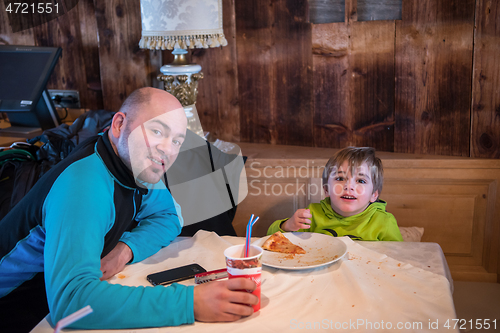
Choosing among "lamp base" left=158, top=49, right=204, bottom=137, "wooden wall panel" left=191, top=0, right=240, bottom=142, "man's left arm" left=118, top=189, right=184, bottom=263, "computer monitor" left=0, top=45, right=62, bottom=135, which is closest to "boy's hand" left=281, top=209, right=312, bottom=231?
"man's left arm" left=118, top=189, right=184, bottom=263

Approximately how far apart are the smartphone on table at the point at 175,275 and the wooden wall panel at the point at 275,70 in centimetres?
147

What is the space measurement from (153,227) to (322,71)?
4.58 feet

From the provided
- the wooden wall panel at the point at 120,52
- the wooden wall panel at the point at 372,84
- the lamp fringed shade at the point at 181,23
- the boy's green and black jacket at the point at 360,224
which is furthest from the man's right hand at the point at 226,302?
the wooden wall panel at the point at 120,52

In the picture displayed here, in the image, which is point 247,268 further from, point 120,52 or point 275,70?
point 120,52

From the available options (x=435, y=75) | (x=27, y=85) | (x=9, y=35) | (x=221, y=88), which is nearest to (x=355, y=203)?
(x=435, y=75)

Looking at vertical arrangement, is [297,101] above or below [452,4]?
below

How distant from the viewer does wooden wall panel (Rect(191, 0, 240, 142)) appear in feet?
8.07

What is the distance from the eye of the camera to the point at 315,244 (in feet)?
4.06

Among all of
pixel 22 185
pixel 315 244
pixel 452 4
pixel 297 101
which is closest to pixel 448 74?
pixel 452 4

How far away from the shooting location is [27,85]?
2.43 m

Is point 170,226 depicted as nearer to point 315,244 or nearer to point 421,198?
point 315,244

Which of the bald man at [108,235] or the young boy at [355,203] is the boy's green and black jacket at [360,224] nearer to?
the young boy at [355,203]

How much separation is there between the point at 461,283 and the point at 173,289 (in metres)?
1.69

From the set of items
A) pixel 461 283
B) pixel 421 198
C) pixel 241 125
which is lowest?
pixel 461 283
